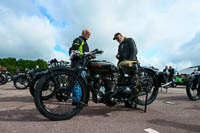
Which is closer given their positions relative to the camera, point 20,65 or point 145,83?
point 145,83

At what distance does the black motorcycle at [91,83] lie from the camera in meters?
2.22

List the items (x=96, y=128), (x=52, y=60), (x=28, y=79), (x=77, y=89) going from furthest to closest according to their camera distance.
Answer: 1. (x=28, y=79)
2. (x=52, y=60)
3. (x=77, y=89)
4. (x=96, y=128)

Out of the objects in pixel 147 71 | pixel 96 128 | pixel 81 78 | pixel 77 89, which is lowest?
pixel 96 128

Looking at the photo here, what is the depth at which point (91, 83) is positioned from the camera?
2459 mm

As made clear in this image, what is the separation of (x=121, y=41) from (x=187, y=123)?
258 centimetres

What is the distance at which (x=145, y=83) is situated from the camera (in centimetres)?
307

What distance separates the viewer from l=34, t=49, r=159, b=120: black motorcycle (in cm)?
222

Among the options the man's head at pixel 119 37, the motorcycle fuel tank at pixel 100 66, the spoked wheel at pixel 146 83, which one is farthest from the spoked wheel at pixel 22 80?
the spoked wheel at pixel 146 83

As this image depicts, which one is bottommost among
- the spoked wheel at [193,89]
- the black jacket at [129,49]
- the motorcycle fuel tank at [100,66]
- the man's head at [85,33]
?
the spoked wheel at [193,89]

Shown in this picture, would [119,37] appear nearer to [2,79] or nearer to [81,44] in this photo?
[81,44]

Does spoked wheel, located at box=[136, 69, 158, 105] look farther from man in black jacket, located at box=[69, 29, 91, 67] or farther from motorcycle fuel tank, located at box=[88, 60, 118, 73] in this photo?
man in black jacket, located at box=[69, 29, 91, 67]

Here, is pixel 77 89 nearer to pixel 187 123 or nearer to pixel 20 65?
pixel 187 123

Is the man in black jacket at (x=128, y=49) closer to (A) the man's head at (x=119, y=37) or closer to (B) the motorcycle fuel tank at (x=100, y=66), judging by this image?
(A) the man's head at (x=119, y=37)

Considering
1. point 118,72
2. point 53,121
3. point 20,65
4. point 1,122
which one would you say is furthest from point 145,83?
point 20,65
